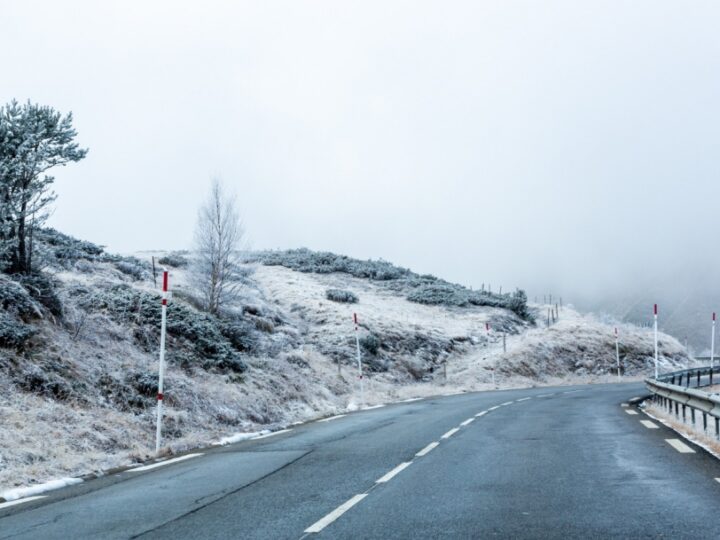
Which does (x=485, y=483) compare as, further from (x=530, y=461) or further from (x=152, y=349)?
(x=152, y=349)

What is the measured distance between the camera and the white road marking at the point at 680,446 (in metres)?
10.6

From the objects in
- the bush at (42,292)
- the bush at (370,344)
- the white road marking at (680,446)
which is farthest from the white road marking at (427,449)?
the bush at (370,344)

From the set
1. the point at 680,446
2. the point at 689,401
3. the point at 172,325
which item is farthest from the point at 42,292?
the point at 689,401

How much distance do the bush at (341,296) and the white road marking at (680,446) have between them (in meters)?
37.6

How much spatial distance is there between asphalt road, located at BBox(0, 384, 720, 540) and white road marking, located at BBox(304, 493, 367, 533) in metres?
0.01

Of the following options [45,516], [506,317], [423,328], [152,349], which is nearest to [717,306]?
[506,317]

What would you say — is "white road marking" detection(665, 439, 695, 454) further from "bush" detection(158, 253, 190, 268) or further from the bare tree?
"bush" detection(158, 253, 190, 268)

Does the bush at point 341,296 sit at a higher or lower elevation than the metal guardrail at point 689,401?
higher

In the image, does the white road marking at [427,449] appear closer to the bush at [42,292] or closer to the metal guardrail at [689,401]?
the metal guardrail at [689,401]

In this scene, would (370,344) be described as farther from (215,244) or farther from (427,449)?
(427,449)

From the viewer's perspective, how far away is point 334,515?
22.3 ft

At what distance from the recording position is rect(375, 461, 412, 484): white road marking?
8828 mm

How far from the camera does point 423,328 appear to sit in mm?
45406

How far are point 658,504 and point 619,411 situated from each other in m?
12.9
